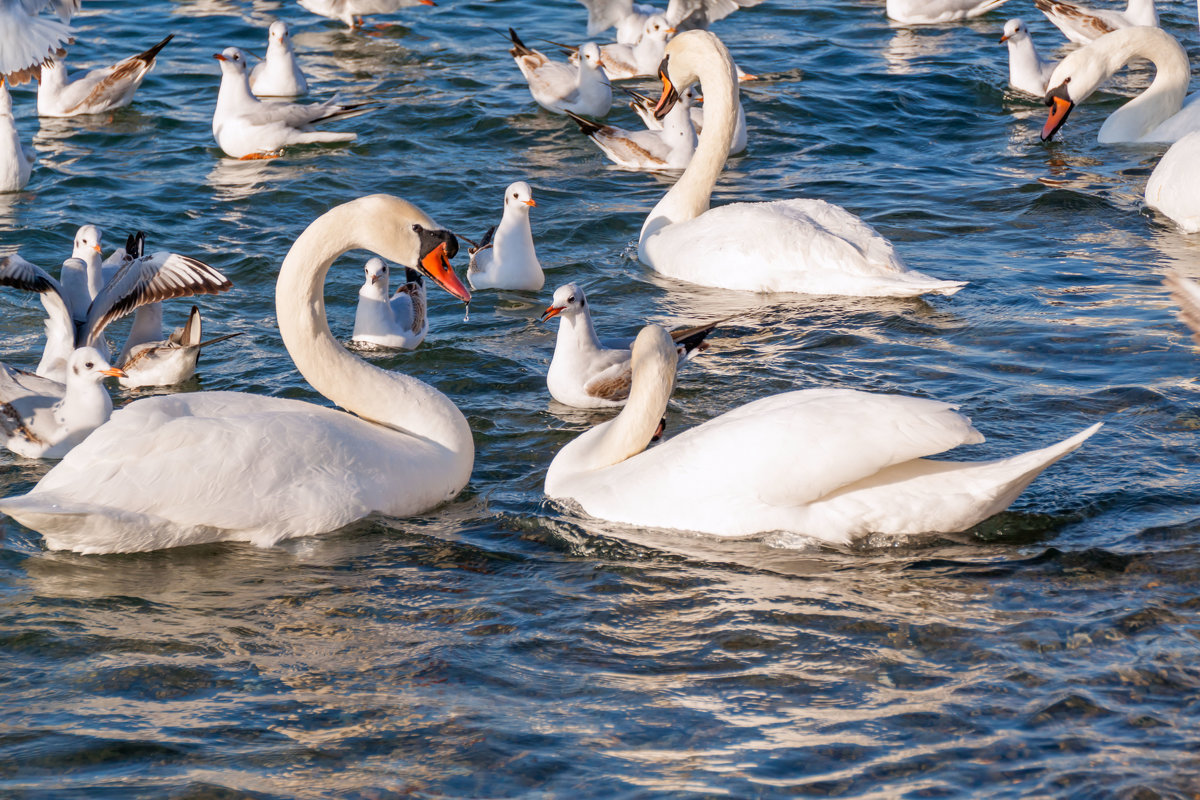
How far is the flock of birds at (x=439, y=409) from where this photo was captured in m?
5.92

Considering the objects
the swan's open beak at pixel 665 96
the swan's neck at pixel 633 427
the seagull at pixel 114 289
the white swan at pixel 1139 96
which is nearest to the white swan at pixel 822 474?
the swan's neck at pixel 633 427

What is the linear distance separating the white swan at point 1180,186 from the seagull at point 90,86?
8980mm

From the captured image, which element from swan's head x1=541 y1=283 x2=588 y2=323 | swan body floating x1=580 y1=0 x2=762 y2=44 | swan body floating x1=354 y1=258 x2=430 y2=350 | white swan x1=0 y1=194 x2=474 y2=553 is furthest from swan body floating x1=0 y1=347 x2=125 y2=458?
swan body floating x1=580 y1=0 x2=762 y2=44

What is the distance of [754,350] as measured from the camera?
8773 millimetres

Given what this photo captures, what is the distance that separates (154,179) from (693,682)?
29.1 ft

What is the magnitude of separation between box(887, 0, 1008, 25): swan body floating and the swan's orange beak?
38.7 feet

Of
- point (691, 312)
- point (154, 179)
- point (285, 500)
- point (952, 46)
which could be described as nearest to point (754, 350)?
point (691, 312)

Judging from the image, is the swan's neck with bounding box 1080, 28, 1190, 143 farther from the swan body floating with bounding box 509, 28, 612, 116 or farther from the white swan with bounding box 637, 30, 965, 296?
the swan body floating with bounding box 509, 28, 612, 116

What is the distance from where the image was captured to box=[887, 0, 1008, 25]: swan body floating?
1702cm

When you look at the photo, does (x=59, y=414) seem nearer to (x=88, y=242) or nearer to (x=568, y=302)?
(x=88, y=242)

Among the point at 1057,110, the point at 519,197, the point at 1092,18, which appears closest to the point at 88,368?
the point at 519,197

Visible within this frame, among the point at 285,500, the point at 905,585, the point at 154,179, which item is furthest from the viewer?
the point at 154,179

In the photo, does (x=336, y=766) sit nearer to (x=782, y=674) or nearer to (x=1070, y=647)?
(x=782, y=674)

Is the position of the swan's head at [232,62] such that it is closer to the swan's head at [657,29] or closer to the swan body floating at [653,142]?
the swan body floating at [653,142]
